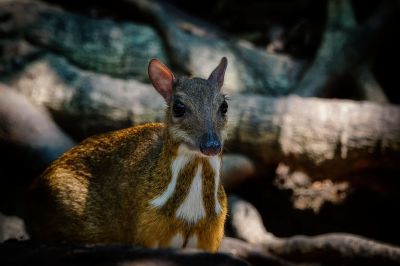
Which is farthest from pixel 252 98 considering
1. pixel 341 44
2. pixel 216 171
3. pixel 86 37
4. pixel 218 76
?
pixel 216 171

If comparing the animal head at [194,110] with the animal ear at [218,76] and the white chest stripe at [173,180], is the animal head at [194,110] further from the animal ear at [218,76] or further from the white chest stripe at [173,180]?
the white chest stripe at [173,180]

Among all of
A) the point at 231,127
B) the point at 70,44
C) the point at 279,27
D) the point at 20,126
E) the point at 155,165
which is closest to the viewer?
the point at 155,165

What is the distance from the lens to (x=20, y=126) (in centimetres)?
697

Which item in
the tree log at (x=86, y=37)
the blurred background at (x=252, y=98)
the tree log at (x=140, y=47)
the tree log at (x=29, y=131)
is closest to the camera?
the tree log at (x=29, y=131)

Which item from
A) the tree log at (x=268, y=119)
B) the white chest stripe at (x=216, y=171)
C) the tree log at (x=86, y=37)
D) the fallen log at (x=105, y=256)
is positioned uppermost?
the tree log at (x=86, y=37)

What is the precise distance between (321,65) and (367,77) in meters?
0.72

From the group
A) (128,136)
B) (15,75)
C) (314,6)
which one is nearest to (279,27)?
(314,6)

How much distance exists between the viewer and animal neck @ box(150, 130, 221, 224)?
446 centimetres

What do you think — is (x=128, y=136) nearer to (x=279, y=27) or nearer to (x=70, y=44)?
(x=70, y=44)

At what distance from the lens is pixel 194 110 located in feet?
14.5

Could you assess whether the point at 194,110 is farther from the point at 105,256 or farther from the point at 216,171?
the point at 105,256

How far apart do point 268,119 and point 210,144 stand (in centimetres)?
348

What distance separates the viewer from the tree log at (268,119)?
7.35 metres

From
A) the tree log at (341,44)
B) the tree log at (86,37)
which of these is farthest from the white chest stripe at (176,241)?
the tree log at (341,44)
